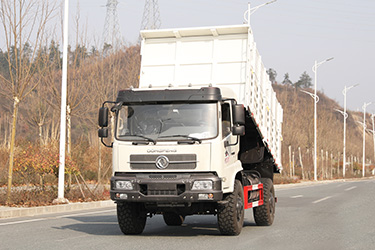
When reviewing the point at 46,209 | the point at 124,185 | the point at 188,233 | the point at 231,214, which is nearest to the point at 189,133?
the point at 124,185

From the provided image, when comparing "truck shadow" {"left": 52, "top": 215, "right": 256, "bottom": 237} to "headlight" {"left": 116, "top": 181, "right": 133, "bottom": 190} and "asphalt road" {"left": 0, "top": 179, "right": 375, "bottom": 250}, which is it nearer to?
"asphalt road" {"left": 0, "top": 179, "right": 375, "bottom": 250}

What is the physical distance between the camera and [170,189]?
932cm

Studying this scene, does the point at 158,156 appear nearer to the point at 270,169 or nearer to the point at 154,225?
the point at 154,225

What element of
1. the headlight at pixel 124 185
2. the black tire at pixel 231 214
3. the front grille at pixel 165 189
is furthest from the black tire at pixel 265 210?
the headlight at pixel 124 185

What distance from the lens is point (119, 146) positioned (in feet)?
31.9

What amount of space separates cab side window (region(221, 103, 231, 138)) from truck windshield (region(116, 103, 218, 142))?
0.21 meters

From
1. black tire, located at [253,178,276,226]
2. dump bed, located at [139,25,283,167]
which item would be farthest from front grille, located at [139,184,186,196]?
black tire, located at [253,178,276,226]

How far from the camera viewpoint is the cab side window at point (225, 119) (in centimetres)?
985

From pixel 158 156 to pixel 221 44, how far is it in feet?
11.0

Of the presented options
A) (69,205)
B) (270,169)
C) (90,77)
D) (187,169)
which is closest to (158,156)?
(187,169)

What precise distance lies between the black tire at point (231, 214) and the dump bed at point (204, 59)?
188 centimetres

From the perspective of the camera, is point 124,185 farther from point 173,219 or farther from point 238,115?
point 173,219

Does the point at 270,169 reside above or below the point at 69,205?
above

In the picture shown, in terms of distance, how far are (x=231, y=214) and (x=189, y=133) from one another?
159 cm
